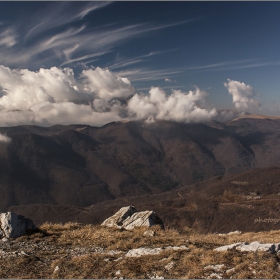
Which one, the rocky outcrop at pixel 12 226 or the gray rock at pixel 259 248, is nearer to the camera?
the gray rock at pixel 259 248

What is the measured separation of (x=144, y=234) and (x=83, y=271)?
36.1 ft

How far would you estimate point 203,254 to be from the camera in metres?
18.1

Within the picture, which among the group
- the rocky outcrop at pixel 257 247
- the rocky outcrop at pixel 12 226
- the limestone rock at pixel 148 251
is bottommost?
the rocky outcrop at pixel 257 247

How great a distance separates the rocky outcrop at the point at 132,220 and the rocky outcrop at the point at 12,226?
11157mm

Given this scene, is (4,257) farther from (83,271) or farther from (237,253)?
(237,253)

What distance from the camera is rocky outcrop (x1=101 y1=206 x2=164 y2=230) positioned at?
32.6 metres

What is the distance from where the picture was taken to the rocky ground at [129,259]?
51.6 ft

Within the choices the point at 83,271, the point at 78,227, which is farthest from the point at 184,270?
the point at 78,227

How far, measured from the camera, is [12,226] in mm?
26125

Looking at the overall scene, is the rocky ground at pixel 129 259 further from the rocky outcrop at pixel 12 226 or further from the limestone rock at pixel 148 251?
the rocky outcrop at pixel 12 226

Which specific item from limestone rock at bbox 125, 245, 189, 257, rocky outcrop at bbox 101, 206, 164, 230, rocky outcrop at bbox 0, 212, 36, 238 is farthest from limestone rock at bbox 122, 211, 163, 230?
rocky outcrop at bbox 0, 212, 36, 238

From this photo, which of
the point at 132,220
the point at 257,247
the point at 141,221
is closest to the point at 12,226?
the point at 141,221

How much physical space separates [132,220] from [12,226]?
1571 centimetres

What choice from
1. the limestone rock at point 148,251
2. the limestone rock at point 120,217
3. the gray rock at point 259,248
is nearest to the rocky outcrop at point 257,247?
the gray rock at point 259,248
